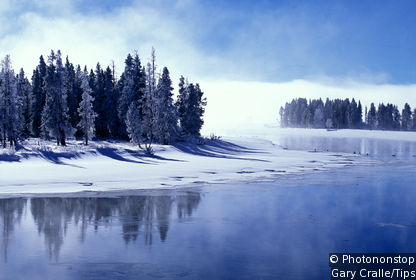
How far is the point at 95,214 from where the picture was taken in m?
17.2

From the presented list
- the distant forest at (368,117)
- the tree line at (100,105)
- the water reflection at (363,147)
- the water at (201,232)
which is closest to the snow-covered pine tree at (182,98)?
the tree line at (100,105)

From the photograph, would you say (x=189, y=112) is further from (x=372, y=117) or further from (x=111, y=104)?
(x=372, y=117)

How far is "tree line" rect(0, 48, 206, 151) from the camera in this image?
154ft

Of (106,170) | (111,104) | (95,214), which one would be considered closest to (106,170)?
(106,170)

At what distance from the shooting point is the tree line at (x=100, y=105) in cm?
4700

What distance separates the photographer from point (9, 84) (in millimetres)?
45688

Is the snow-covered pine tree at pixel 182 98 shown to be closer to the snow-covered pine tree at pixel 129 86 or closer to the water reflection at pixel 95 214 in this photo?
the snow-covered pine tree at pixel 129 86

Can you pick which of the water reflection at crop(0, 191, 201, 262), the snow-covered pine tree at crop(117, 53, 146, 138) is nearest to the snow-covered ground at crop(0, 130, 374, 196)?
the water reflection at crop(0, 191, 201, 262)

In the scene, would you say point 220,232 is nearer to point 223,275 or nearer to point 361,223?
point 223,275

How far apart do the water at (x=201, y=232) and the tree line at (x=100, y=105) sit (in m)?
26.7

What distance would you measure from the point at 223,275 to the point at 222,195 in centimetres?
1196

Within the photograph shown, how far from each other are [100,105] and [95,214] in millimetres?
50629

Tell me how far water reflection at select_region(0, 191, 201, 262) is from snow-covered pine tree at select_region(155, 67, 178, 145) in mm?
35352

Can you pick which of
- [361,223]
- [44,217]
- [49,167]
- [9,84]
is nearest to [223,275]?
[361,223]
